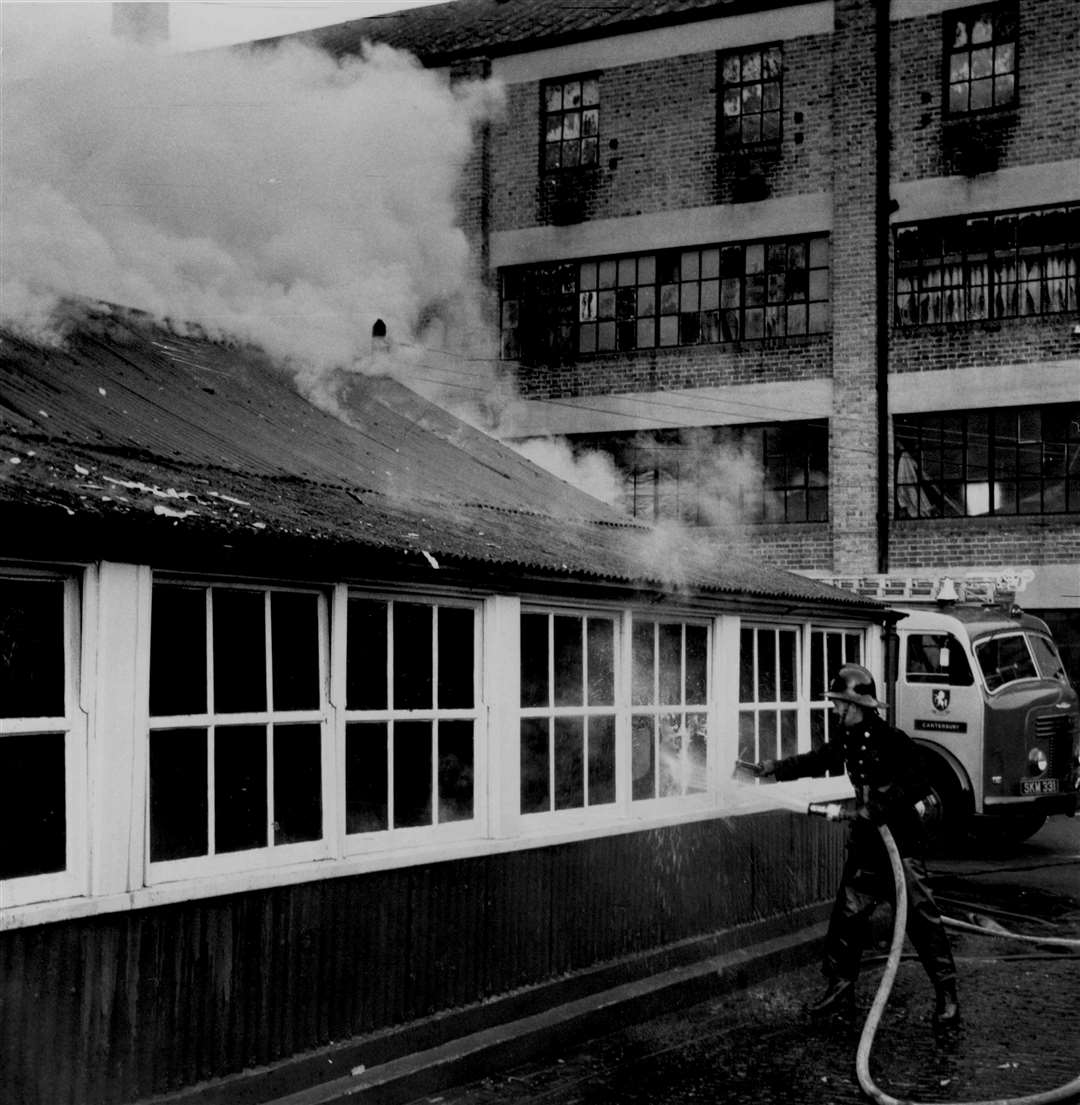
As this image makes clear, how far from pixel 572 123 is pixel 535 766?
1823 cm

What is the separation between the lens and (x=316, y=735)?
6586mm

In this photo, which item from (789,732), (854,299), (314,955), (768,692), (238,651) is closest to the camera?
(238,651)

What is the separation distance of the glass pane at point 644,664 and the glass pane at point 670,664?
0.33 feet

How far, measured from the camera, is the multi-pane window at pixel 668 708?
9031 millimetres

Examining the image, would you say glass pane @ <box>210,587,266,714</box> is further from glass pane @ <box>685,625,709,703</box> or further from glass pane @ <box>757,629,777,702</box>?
glass pane @ <box>757,629,777,702</box>

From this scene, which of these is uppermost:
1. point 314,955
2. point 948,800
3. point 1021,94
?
point 1021,94

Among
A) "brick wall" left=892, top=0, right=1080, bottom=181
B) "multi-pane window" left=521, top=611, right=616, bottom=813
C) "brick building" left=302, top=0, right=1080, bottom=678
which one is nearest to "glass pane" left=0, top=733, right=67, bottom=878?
"multi-pane window" left=521, top=611, right=616, bottom=813

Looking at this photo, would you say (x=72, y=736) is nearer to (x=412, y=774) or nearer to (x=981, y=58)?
(x=412, y=774)

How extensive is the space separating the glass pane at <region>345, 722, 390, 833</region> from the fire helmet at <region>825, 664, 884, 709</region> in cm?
278

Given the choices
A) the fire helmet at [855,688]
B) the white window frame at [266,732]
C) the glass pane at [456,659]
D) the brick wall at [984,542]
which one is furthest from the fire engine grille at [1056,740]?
the white window frame at [266,732]

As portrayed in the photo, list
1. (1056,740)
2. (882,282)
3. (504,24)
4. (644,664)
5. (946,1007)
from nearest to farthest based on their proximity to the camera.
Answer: (946,1007)
(644,664)
(1056,740)
(882,282)
(504,24)

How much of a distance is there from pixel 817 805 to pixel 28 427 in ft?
15.4

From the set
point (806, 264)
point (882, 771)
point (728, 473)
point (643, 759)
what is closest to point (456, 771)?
point (643, 759)

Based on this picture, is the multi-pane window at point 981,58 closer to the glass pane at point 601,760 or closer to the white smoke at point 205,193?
the white smoke at point 205,193
